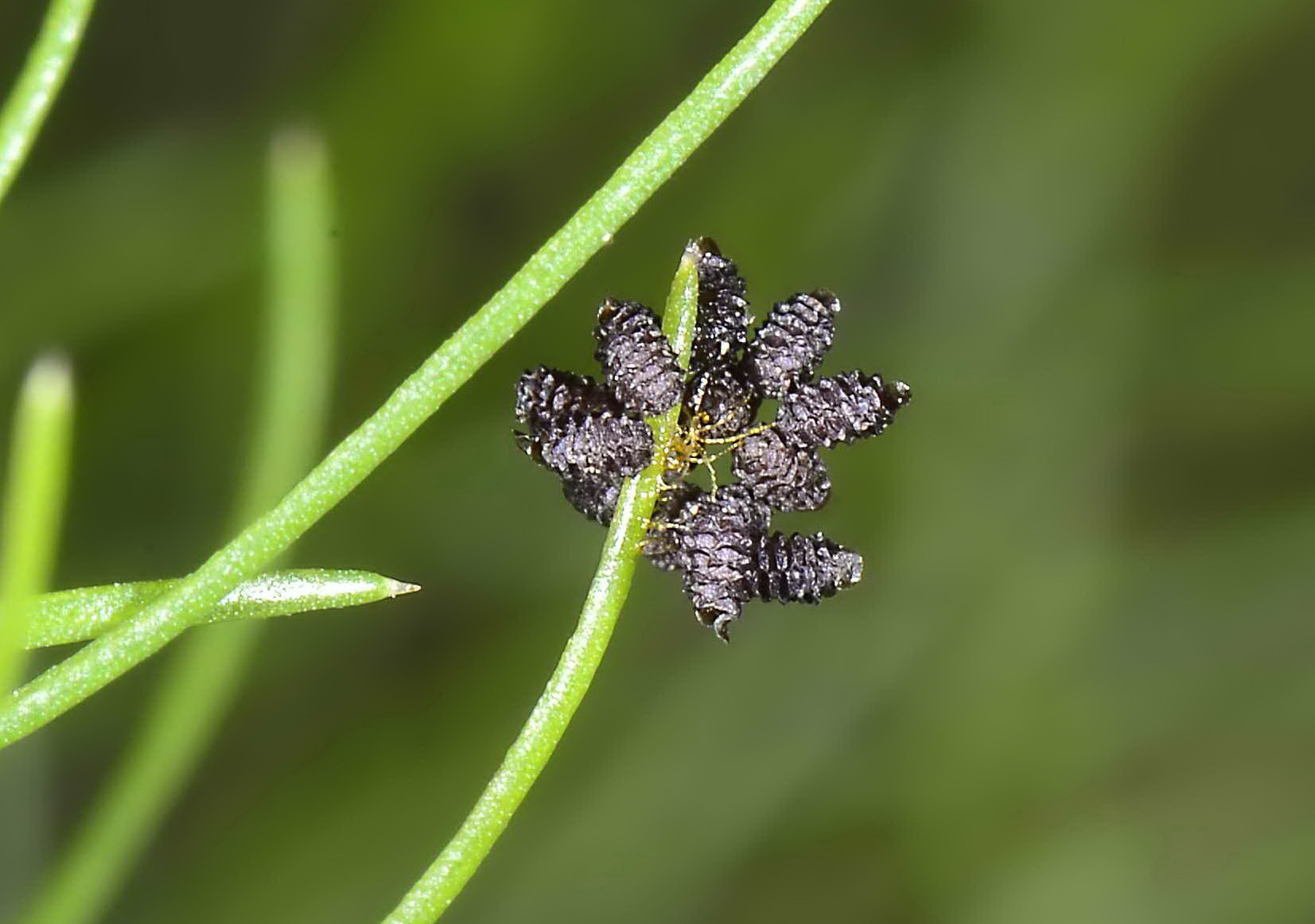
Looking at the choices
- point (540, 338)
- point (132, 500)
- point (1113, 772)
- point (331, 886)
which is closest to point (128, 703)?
point (132, 500)

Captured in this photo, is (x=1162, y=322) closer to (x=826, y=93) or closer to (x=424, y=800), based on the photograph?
(x=826, y=93)

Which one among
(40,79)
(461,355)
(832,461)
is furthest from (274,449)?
(832,461)

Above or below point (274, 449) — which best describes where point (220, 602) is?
below

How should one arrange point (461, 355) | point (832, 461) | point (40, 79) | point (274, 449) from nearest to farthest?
point (461, 355)
point (40, 79)
point (274, 449)
point (832, 461)

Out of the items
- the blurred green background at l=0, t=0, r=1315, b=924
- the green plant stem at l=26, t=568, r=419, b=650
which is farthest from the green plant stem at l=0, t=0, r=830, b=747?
the blurred green background at l=0, t=0, r=1315, b=924

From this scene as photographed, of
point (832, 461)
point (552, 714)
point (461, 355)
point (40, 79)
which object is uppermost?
point (832, 461)

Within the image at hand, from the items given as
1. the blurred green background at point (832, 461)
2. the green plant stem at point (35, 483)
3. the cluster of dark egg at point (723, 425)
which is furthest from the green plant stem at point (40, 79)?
the blurred green background at point (832, 461)

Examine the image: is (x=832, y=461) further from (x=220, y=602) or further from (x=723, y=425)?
(x=220, y=602)
